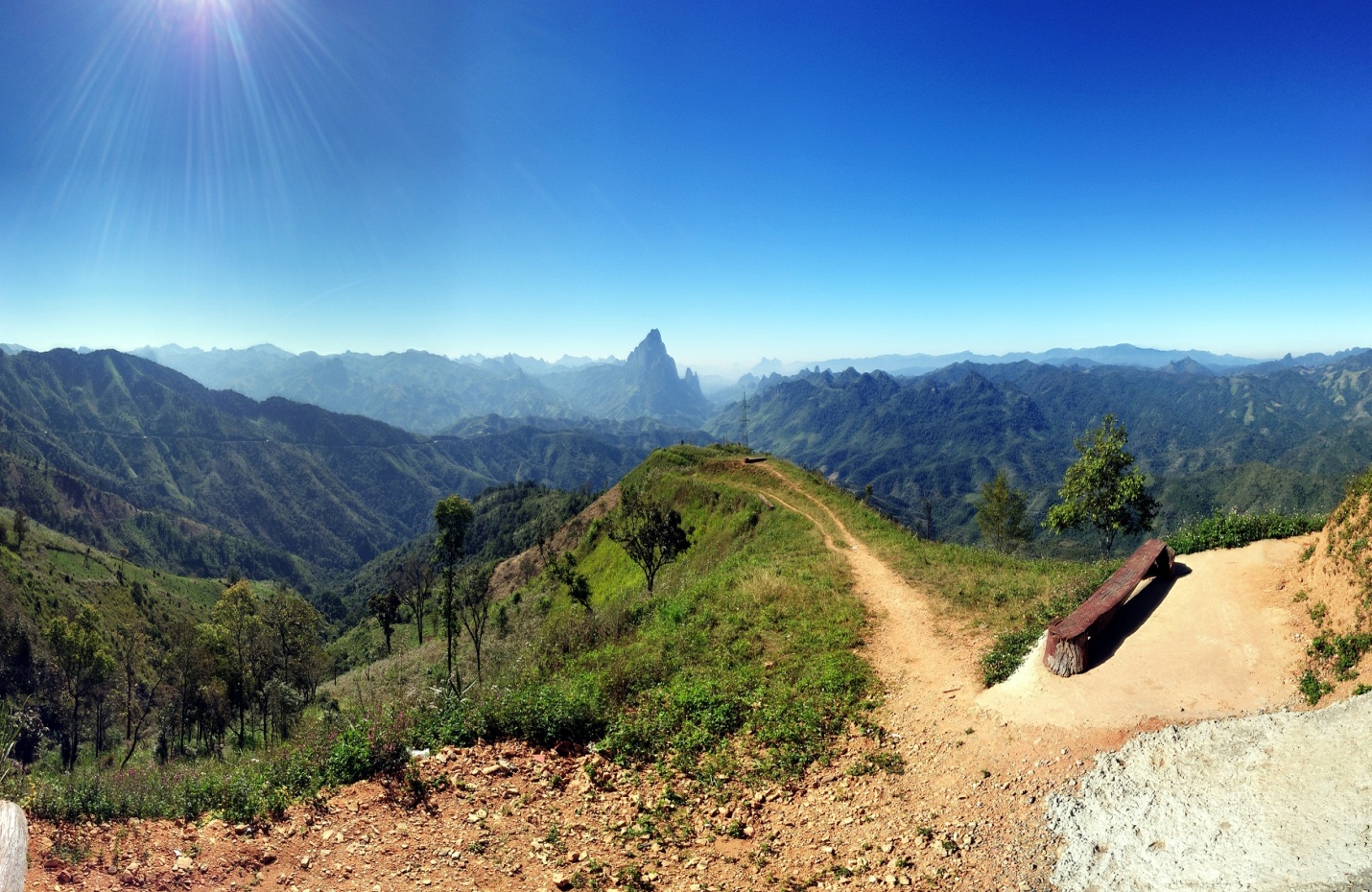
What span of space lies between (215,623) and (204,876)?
73.0 metres

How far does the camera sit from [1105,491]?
104 feet

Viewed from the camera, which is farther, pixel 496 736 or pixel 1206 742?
pixel 496 736

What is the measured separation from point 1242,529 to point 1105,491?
55.8ft

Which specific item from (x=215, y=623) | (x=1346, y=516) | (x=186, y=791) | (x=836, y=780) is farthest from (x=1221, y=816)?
(x=215, y=623)

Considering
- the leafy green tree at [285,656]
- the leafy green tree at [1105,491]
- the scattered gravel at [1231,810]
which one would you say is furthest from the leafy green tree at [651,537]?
the leafy green tree at [285,656]

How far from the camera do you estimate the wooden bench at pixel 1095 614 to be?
39.7 feet

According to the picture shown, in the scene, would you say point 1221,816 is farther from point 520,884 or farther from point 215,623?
point 215,623

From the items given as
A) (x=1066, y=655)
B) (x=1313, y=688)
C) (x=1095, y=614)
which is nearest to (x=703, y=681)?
(x=1066, y=655)

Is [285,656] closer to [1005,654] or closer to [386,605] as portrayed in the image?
[386,605]

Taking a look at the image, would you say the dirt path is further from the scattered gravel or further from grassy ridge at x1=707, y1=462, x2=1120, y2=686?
grassy ridge at x1=707, y1=462, x2=1120, y2=686

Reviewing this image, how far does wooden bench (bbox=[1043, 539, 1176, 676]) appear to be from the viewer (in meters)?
12.1

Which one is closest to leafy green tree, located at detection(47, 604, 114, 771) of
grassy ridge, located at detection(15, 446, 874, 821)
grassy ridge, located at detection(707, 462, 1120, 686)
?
grassy ridge, located at detection(15, 446, 874, 821)

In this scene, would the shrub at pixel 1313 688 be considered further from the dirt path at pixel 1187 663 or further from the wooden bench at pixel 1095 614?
the wooden bench at pixel 1095 614

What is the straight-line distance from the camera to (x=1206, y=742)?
9328mm
